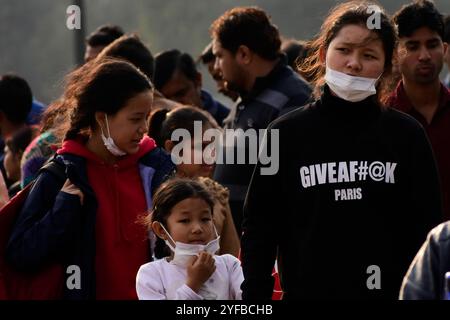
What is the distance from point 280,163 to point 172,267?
762 millimetres

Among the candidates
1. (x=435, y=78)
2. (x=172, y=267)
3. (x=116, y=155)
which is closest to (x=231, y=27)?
(x=435, y=78)

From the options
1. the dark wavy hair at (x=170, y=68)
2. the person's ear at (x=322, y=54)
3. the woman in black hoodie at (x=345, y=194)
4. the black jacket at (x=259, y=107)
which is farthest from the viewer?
the dark wavy hair at (x=170, y=68)

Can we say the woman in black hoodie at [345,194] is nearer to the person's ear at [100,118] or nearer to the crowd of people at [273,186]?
the crowd of people at [273,186]

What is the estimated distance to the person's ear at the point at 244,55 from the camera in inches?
298

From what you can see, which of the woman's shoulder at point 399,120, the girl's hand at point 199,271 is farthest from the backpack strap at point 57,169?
the woman's shoulder at point 399,120

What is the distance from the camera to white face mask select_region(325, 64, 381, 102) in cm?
507

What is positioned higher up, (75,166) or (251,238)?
(75,166)

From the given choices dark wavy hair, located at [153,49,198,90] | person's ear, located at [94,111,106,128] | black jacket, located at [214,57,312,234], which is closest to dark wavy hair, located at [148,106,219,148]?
black jacket, located at [214,57,312,234]

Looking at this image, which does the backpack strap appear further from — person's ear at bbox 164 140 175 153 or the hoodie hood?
person's ear at bbox 164 140 175 153

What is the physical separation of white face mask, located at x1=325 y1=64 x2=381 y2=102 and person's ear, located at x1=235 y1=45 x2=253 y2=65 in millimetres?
2466

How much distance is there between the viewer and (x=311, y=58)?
5621 millimetres

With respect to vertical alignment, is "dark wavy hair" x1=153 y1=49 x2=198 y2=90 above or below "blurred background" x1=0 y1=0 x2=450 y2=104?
below
